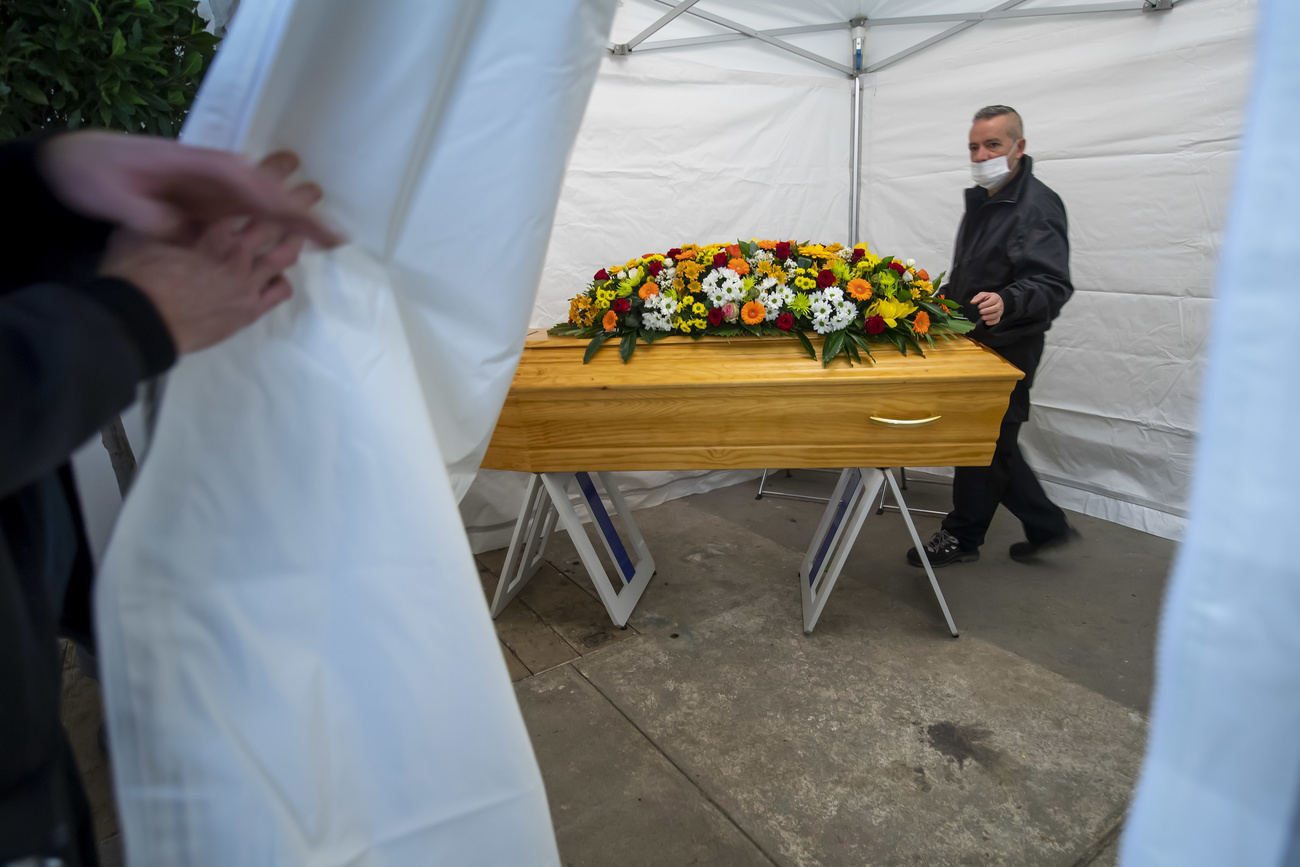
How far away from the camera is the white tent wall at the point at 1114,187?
2.85 m

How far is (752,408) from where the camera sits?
2229mm

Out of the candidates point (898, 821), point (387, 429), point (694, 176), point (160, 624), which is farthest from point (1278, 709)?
point (694, 176)

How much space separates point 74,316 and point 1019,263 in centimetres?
294

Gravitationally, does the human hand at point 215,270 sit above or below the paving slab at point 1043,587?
above

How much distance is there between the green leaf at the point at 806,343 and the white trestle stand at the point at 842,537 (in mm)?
460

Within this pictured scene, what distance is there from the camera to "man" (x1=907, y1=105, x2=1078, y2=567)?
8.72 ft

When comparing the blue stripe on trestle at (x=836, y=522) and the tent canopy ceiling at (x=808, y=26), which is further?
the tent canopy ceiling at (x=808, y=26)

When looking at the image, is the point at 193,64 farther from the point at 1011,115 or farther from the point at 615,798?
the point at 1011,115

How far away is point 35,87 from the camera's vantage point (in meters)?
1.45

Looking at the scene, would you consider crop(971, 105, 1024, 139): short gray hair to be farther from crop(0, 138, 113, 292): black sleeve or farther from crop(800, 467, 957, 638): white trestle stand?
crop(0, 138, 113, 292): black sleeve

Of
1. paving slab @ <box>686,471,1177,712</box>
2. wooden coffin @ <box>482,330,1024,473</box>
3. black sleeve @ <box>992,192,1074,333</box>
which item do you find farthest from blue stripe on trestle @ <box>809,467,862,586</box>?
black sleeve @ <box>992,192,1074,333</box>

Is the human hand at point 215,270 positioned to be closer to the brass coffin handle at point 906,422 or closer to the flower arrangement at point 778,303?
the flower arrangement at point 778,303

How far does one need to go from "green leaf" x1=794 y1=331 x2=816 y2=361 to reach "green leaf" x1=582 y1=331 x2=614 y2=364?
65 cm

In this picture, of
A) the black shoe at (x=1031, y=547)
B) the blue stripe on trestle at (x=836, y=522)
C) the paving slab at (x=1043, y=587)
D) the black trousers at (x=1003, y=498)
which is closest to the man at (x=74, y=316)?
the blue stripe on trestle at (x=836, y=522)
